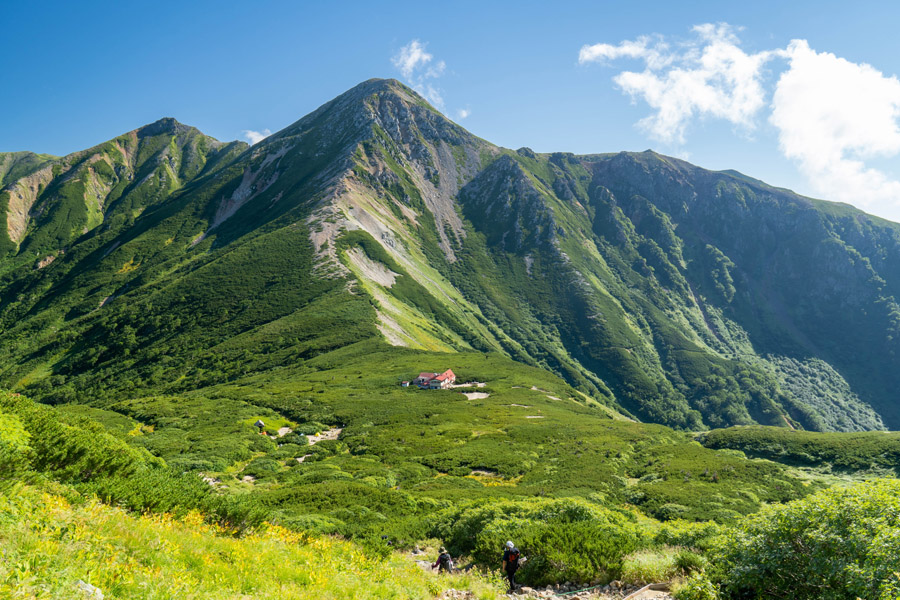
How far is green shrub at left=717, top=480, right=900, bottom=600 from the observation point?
314 inches

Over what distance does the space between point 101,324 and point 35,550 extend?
493 ft

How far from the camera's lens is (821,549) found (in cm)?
918

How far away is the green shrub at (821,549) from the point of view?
798cm

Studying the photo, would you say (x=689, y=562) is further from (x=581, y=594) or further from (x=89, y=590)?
(x=89, y=590)

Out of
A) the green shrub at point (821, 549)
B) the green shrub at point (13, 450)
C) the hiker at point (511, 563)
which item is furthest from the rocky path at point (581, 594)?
the green shrub at point (13, 450)

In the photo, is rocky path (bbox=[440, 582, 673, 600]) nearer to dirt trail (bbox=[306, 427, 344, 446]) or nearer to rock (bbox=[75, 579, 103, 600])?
rock (bbox=[75, 579, 103, 600])

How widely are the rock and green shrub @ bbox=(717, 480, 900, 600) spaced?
1287 cm

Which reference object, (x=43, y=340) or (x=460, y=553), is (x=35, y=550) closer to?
(x=460, y=553)

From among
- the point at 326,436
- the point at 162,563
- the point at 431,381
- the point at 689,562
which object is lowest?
the point at 326,436

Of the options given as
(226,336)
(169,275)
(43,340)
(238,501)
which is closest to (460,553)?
(238,501)

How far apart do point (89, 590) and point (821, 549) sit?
45.8 ft

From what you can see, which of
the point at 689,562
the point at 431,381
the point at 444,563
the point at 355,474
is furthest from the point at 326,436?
the point at 689,562

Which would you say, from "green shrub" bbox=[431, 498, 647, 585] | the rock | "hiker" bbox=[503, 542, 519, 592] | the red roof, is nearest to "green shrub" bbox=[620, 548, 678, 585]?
"green shrub" bbox=[431, 498, 647, 585]

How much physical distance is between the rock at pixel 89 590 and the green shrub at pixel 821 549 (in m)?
12.9
